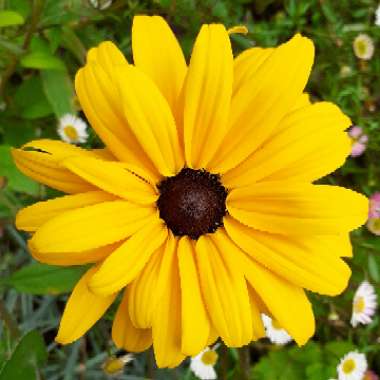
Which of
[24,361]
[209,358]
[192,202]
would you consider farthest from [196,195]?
[209,358]

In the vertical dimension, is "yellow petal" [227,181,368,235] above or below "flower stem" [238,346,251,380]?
above

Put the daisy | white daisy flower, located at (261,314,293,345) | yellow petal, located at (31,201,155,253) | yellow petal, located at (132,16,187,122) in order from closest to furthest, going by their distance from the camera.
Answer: yellow petal, located at (31,201,155,253), yellow petal, located at (132,16,187,122), white daisy flower, located at (261,314,293,345), the daisy

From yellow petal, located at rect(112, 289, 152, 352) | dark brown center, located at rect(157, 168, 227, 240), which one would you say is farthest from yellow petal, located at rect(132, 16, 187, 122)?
yellow petal, located at rect(112, 289, 152, 352)

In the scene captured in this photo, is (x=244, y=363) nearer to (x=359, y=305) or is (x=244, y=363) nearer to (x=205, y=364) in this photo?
(x=205, y=364)

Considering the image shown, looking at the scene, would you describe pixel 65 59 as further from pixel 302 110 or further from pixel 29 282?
pixel 302 110

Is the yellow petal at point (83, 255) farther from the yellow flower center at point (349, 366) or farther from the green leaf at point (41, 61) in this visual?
the yellow flower center at point (349, 366)

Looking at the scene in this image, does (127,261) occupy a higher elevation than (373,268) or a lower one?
higher

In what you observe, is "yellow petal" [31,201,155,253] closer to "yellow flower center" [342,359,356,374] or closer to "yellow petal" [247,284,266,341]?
"yellow petal" [247,284,266,341]
